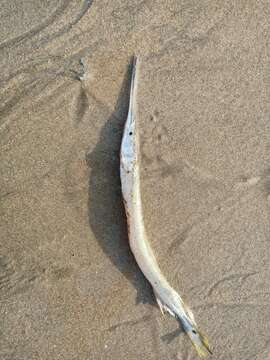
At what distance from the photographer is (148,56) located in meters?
3.77

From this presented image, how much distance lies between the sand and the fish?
8cm

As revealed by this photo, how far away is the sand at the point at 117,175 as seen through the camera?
3.68 m

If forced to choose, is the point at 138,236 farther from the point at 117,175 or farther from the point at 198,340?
the point at 198,340

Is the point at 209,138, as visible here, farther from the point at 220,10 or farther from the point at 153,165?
the point at 220,10

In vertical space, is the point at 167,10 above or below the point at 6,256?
above

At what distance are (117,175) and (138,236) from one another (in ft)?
1.77

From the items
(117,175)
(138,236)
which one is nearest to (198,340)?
(138,236)

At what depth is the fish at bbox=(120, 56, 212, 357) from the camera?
365cm

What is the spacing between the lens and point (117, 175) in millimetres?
3754

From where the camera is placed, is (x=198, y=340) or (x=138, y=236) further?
(x=198, y=340)

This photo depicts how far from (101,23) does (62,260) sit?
6.60 feet

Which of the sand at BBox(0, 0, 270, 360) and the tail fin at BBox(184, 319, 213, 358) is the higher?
the sand at BBox(0, 0, 270, 360)

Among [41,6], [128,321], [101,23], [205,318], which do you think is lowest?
A: [205,318]

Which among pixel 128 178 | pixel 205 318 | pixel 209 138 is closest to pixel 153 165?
pixel 128 178
